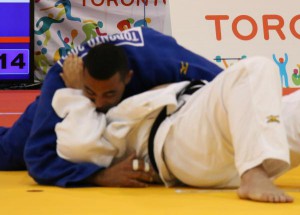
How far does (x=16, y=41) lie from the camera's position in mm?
4953

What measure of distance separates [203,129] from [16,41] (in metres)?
3.24

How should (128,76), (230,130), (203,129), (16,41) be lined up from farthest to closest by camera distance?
(16,41) → (128,76) → (203,129) → (230,130)

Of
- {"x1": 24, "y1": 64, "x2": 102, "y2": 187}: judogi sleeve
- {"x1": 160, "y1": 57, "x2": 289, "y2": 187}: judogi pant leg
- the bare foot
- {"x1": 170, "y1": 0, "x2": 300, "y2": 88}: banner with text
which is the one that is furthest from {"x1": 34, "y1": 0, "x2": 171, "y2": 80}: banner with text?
the bare foot

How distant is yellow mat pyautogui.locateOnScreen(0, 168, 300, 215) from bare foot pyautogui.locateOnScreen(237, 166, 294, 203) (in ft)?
0.07

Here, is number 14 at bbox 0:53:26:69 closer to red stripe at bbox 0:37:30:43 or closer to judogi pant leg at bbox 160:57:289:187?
red stripe at bbox 0:37:30:43

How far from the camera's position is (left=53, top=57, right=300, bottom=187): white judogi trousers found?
1.79 m

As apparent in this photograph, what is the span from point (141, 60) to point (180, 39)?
6.78 feet

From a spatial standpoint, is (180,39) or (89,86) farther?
(180,39)

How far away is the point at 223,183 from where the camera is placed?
2.14 m

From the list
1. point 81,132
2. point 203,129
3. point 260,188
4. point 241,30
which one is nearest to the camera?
point 260,188

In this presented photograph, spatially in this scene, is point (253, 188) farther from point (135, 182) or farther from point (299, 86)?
point (299, 86)

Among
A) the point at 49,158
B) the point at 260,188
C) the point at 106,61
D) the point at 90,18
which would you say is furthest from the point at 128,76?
the point at 90,18

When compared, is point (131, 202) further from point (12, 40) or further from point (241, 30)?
point (12, 40)

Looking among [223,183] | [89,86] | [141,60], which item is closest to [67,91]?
[89,86]
